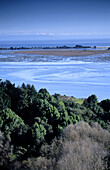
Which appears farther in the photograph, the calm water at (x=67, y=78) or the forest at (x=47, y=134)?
the calm water at (x=67, y=78)

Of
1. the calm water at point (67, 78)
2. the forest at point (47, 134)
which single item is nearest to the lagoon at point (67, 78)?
the calm water at point (67, 78)

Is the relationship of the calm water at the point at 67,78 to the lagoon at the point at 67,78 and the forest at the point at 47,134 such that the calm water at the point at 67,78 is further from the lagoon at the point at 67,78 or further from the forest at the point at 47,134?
the forest at the point at 47,134

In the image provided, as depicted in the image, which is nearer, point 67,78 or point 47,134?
point 47,134

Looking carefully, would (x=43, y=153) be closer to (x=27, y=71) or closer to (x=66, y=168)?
(x=66, y=168)

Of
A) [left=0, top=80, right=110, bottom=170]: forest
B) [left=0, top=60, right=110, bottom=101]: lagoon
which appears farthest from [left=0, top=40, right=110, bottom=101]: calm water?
[left=0, top=80, right=110, bottom=170]: forest

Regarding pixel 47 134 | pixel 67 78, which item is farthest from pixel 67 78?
pixel 47 134

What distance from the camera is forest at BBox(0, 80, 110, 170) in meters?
13.7

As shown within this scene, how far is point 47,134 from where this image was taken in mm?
19516

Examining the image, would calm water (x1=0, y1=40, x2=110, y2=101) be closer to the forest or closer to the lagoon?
the lagoon

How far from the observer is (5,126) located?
1917 centimetres

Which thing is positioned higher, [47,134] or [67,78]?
[67,78]

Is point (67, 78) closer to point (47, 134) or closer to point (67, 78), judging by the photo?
point (67, 78)

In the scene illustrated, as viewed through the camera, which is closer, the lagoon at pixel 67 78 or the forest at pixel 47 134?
the forest at pixel 47 134

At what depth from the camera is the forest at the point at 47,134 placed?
13.7 meters
